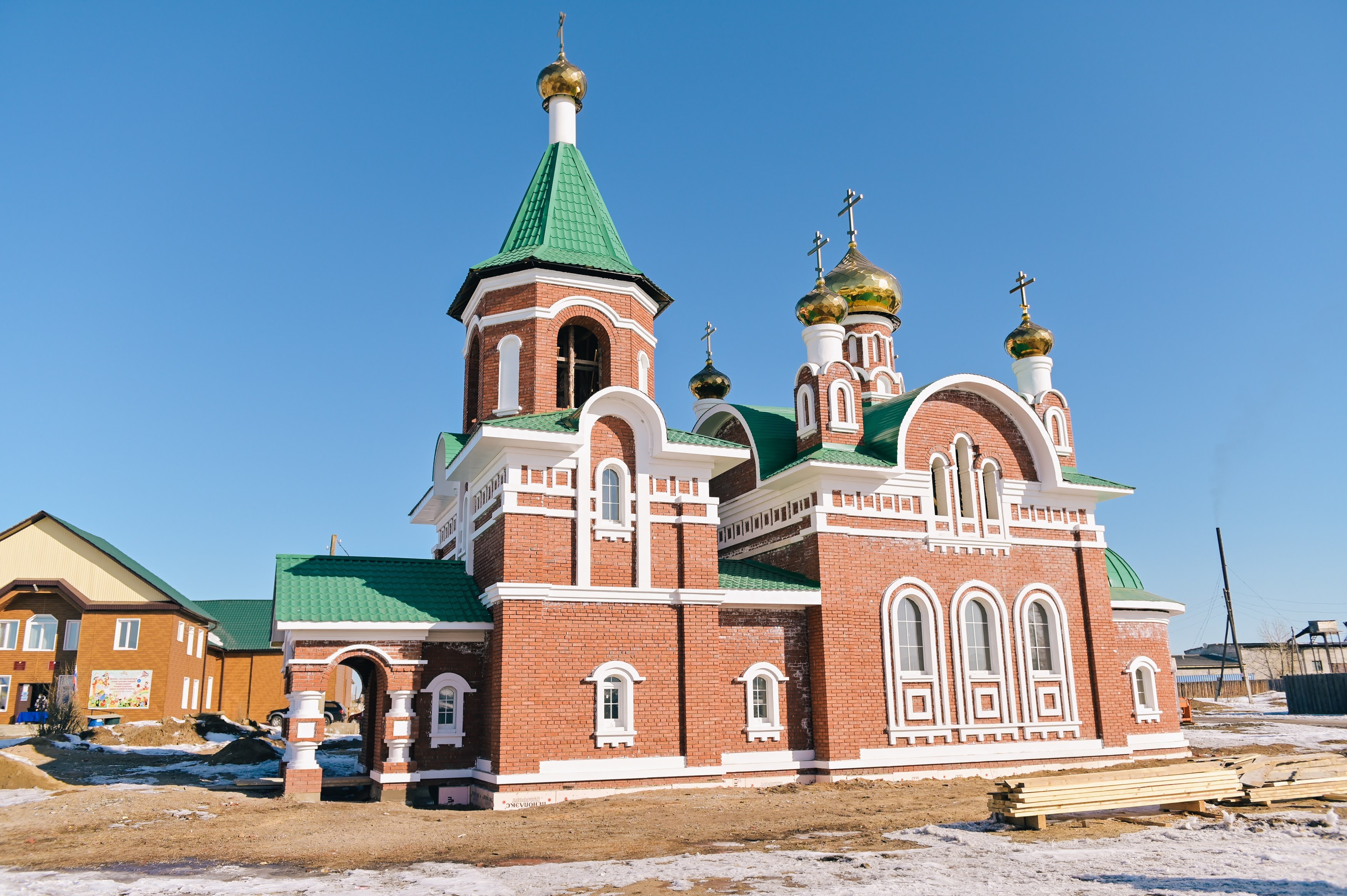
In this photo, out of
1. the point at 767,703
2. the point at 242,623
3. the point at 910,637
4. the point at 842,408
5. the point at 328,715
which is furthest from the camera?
the point at 242,623

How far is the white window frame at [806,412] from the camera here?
1636 cm

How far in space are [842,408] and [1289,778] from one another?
318 inches

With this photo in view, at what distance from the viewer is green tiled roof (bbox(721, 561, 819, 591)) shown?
48.1ft

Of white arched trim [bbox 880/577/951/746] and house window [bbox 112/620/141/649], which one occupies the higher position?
house window [bbox 112/620/141/649]

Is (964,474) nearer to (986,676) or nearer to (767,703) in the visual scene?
(986,676)

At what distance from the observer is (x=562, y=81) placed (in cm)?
1791

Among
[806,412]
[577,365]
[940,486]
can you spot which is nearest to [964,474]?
[940,486]

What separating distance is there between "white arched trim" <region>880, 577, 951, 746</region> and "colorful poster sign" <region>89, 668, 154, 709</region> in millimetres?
21430

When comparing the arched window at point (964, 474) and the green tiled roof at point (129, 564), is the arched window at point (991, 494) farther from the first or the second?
the green tiled roof at point (129, 564)

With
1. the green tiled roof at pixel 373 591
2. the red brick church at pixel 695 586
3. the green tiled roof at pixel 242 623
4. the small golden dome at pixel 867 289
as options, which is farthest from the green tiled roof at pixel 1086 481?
the green tiled roof at pixel 242 623

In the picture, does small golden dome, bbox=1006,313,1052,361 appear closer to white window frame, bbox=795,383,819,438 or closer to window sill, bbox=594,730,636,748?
white window frame, bbox=795,383,819,438

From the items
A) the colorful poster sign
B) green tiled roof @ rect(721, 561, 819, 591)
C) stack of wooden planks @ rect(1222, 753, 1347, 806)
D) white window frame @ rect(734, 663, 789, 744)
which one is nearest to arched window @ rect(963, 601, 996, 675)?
green tiled roof @ rect(721, 561, 819, 591)

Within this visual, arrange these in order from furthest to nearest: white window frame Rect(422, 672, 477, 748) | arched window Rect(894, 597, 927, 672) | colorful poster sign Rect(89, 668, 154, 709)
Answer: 1. colorful poster sign Rect(89, 668, 154, 709)
2. arched window Rect(894, 597, 927, 672)
3. white window frame Rect(422, 672, 477, 748)

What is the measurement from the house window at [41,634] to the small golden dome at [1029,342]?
2602 centimetres
